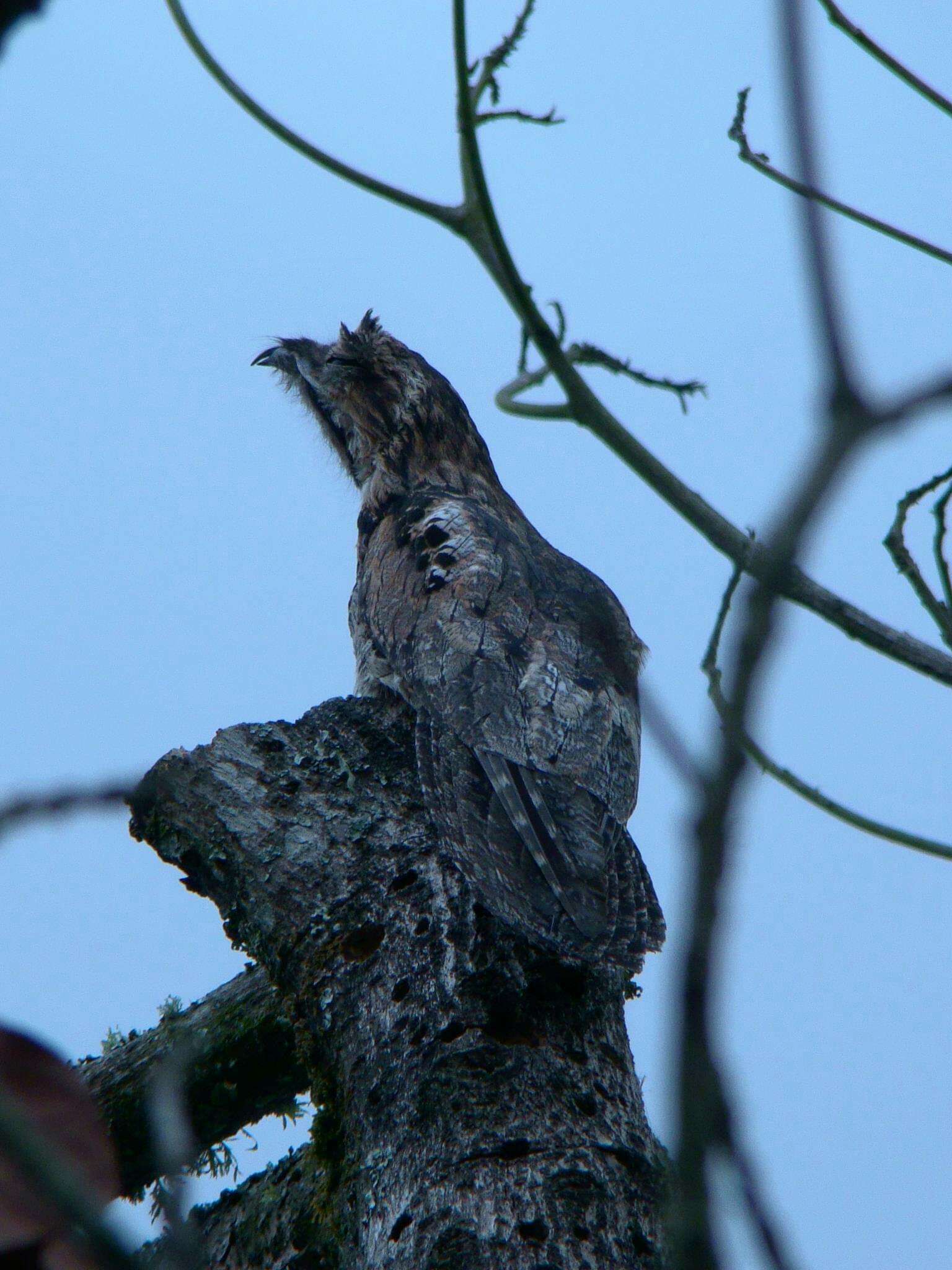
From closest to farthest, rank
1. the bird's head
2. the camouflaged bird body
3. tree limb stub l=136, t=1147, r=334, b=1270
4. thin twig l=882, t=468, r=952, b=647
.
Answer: thin twig l=882, t=468, r=952, b=647 < tree limb stub l=136, t=1147, r=334, b=1270 < the camouflaged bird body < the bird's head

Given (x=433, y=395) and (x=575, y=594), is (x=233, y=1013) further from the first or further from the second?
(x=433, y=395)

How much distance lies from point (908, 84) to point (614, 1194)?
2022 millimetres

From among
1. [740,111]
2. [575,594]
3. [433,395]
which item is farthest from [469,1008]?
[433,395]

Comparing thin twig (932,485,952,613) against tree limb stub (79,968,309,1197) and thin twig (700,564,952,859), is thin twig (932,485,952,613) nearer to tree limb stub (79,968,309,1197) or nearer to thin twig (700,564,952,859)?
thin twig (700,564,952,859)

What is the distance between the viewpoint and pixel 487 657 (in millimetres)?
4301

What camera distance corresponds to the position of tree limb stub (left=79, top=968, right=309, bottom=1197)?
3.75 m

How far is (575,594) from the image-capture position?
16.0 feet

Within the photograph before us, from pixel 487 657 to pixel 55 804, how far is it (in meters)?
3.35

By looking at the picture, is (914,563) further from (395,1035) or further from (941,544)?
(395,1035)

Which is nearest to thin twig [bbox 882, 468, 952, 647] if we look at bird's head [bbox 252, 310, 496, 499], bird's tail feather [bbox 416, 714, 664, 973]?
bird's tail feather [bbox 416, 714, 664, 973]

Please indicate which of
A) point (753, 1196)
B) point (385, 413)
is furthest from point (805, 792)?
point (385, 413)

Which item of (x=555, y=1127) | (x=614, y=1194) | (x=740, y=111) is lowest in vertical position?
(x=614, y=1194)

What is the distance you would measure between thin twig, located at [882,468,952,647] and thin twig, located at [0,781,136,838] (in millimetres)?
1618

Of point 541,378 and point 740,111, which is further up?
point 740,111
